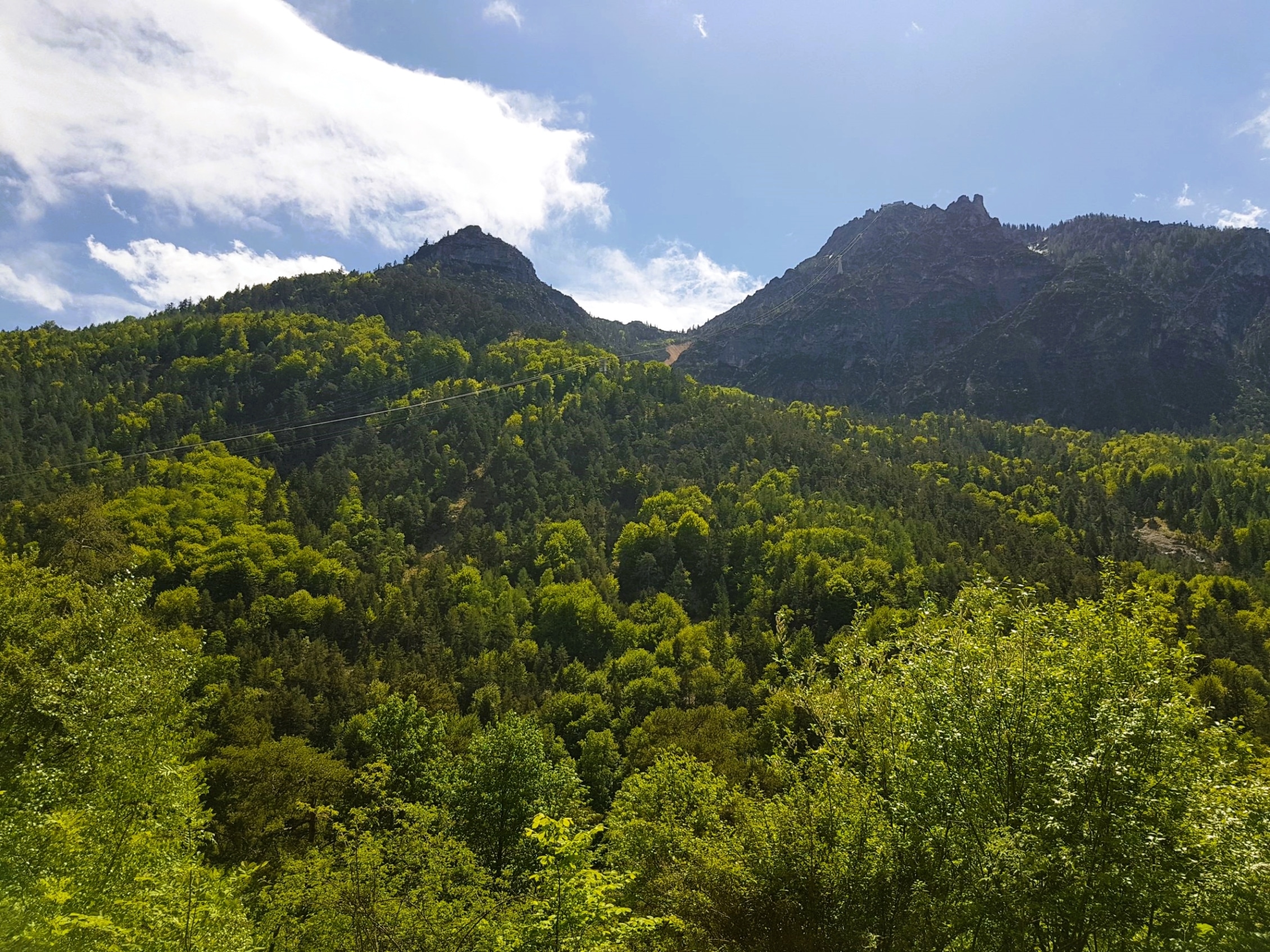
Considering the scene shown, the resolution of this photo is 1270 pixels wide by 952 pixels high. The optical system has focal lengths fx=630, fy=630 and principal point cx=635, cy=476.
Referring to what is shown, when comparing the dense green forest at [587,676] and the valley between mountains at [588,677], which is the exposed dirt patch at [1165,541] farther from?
the dense green forest at [587,676]

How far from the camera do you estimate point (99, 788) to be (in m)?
28.6

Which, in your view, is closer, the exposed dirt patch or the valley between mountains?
the valley between mountains

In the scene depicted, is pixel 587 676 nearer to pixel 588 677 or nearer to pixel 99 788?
pixel 588 677

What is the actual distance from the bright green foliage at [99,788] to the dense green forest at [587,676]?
0.76 feet

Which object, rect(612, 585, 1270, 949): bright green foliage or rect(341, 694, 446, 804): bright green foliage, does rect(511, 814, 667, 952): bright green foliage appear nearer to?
rect(612, 585, 1270, 949): bright green foliage

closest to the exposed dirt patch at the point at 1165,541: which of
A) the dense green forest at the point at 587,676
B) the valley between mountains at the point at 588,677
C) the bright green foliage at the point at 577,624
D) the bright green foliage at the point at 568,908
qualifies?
the valley between mountains at the point at 588,677

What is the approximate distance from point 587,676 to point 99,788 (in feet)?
191

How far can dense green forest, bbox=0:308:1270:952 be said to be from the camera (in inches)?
589

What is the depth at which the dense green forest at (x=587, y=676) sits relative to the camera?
14969 mm

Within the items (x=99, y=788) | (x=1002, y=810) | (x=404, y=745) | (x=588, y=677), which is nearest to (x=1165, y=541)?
(x=588, y=677)

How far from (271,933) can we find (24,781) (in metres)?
12.1

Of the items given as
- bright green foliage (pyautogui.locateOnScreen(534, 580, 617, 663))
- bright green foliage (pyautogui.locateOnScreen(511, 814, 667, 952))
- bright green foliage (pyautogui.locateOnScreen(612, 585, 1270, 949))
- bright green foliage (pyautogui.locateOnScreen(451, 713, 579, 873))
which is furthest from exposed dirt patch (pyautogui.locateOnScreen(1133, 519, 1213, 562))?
bright green foliage (pyautogui.locateOnScreen(511, 814, 667, 952))

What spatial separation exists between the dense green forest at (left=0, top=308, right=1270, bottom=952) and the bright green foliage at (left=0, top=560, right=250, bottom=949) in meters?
0.23

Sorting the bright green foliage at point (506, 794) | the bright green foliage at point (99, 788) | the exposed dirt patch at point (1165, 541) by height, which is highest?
the exposed dirt patch at point (1165, 541)
